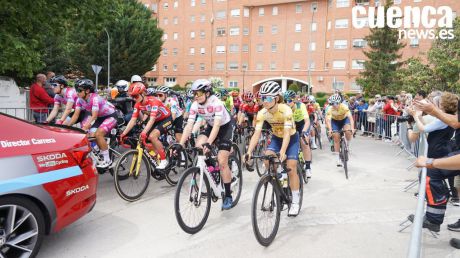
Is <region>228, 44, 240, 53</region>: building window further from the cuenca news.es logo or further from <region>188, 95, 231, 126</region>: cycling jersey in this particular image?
<region>188, 95, 231, 126</region>: cycling jersey

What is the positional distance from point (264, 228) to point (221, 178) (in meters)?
1.35

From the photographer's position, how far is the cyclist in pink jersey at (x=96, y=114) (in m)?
6.75

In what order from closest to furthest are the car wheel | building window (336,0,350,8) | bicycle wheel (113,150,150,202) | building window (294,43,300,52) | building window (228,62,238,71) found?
the car wheel → bicycle wheel (113,150,150,202) → building window (336,0,350,8) → building window (294,43,300,52) → building window (228,62,238,71)

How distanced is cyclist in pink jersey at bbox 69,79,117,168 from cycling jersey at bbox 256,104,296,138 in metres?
3.06

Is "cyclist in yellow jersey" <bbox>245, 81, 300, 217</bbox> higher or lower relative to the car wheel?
higher

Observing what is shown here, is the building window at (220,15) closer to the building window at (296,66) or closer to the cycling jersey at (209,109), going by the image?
the building window at (296,66)

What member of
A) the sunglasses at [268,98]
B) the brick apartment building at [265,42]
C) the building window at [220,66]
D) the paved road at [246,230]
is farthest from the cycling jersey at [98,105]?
the building window at [220,66]

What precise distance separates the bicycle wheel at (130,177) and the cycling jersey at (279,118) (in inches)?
88.0

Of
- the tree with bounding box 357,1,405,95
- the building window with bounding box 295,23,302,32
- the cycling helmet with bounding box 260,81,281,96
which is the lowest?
the cycling helmet with bounding box 260,81,281,96

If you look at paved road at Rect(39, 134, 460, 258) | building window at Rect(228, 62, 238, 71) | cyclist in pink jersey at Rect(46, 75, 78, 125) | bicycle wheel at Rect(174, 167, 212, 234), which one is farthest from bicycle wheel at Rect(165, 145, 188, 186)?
building window at Rect(228, 62, 238, 71)

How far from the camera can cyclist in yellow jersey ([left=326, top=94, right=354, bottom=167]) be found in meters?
9.17

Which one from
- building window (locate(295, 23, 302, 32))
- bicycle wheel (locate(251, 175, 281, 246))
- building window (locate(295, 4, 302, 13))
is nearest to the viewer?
bicycle wheel (locate(251, 175, 281, 246))

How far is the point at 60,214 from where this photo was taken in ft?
12.7

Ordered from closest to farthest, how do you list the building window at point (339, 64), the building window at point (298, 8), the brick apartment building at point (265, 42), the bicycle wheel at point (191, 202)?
the bicycle wheel at point (191, 202), the brick apartment building at point (265, 42), the building window at point (339, 64), the building window at point (298, 8)
